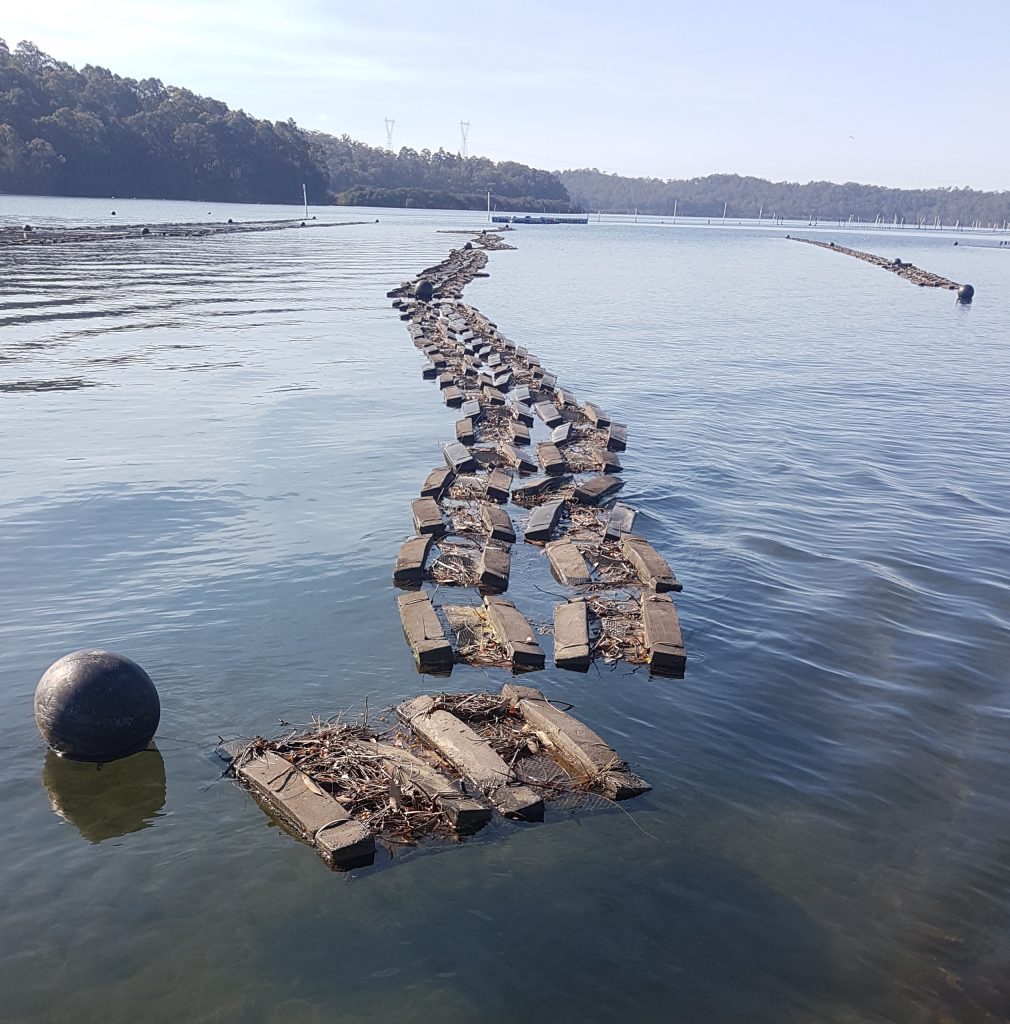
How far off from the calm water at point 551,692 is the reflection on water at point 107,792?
0.03 meters

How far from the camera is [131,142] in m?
152

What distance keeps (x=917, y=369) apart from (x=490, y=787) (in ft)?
88.2

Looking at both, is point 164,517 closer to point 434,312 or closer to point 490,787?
point 490,787

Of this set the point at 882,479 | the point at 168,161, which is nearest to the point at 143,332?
the point at 882,479

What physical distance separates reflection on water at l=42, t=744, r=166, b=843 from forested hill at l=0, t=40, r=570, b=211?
14817 cm

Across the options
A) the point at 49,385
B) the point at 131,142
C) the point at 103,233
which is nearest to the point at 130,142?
the point at 131,142

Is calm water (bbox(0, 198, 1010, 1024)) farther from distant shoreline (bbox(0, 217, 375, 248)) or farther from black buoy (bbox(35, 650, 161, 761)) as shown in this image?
distant shoreline (bbox(0, 217, 375, 248))

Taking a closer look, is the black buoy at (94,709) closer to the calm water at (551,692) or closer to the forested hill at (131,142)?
the calm water at (551,692)

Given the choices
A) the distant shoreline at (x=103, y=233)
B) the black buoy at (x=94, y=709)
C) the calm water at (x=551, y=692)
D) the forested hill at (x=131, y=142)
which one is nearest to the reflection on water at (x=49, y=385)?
the calm water at (x=551, y=692)

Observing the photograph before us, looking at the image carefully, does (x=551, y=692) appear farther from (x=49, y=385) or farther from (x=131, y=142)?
(x=131, y=142)

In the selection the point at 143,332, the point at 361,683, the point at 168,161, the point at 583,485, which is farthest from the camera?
the point at 168,161

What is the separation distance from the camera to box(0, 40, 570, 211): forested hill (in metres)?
136

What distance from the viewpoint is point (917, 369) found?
28859mm

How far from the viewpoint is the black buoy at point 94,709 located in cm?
698
